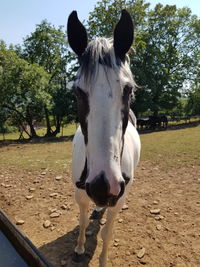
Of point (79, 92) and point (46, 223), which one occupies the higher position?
point (79, 92)

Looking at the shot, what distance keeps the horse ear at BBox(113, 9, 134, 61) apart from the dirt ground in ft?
8.16

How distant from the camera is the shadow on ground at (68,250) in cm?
242

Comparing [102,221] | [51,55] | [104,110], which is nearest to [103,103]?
[104,110]

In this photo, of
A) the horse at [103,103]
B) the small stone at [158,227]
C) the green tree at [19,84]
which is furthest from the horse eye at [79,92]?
the green tree at [19,84]

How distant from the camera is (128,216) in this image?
3387 millimetres

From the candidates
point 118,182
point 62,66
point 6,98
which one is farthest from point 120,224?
point 62,66

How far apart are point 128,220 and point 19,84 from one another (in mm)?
13126

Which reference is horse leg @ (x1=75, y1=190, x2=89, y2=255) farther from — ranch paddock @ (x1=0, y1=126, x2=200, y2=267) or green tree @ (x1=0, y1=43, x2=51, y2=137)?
green tree @ (x1=0, y1=43, x2=51, y2=137)

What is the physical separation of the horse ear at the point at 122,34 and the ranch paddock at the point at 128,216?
2.49 meters

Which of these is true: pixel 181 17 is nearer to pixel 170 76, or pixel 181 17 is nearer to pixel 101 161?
pixel 170 76

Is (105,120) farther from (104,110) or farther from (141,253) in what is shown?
(141,253)

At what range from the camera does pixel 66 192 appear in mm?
4242

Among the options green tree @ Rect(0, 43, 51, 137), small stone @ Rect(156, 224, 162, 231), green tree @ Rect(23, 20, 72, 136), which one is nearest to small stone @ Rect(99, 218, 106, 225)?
small stone @ Rect(156, 224, 162, 231)

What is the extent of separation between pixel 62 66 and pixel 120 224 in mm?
18599
